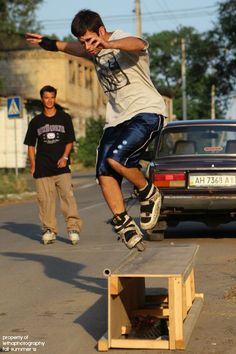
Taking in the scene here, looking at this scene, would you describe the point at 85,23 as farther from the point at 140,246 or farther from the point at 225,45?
the point at 225,45

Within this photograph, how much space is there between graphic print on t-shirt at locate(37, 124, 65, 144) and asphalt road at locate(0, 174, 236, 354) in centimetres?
150

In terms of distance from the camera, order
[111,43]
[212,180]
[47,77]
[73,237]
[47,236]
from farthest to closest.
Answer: [47,77], [47,236], [73,237], [212,180], [111,43]

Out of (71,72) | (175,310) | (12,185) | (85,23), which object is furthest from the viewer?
(71,72)

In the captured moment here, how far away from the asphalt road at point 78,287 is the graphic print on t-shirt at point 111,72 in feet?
5.30

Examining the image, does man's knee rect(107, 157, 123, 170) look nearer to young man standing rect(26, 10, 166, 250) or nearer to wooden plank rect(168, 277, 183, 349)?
young man standing rect(26, 10, 166, 250)

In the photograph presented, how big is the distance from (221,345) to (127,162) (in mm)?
1651

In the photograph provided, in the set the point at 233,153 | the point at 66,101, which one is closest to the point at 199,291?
the point at 233,153

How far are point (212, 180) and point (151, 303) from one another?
5043 mm

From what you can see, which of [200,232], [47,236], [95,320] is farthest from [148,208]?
[200,232]

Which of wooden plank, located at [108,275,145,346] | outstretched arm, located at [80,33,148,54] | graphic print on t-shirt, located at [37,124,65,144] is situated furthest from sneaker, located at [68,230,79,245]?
outstretched arm, located at [80,33,148,54]

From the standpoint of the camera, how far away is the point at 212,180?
12047 mm

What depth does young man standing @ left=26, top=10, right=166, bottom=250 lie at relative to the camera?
6895 mm

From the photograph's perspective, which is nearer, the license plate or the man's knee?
the man's knee

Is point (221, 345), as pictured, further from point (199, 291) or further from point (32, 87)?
point (32, 87)
